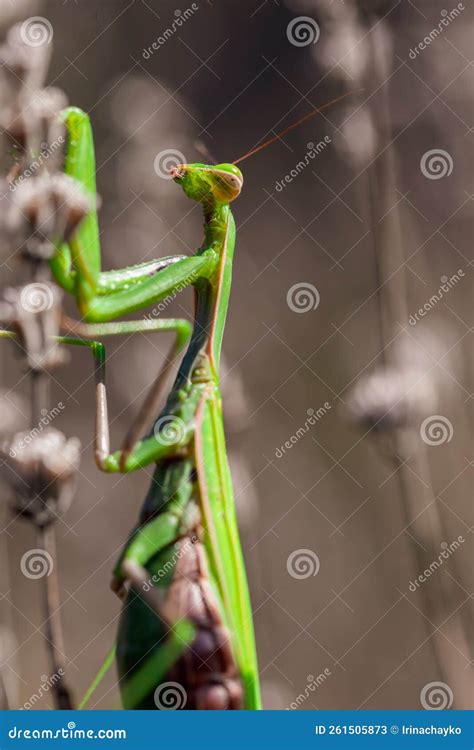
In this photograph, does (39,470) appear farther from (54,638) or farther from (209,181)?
(209,181)

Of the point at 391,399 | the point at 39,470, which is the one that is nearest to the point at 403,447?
the point at 391,399

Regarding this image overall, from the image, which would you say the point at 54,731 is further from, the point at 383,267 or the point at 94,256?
the point at 383,267

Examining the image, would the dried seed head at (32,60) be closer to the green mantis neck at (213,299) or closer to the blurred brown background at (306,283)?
the green mantis neck at (213,299)

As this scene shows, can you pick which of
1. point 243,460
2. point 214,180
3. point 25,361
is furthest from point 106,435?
point 243,460

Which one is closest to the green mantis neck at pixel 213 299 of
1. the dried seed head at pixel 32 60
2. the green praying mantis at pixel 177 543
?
the green praying mantis at pixel 177 543

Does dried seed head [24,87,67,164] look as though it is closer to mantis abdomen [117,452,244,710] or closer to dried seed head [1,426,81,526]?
dried seed head [1,426,81,526]

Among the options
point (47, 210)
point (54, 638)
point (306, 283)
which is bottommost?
point (54, 638)
